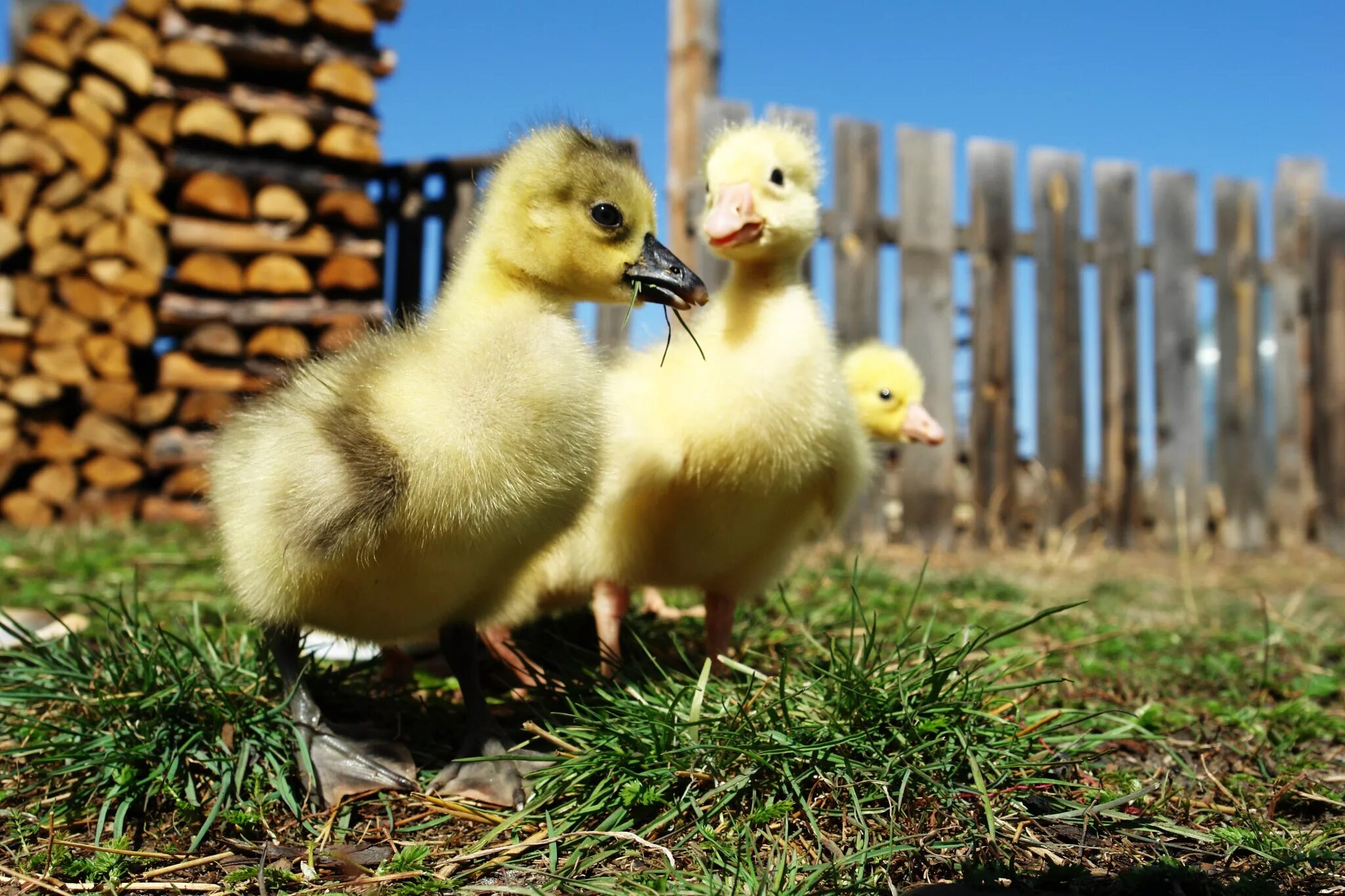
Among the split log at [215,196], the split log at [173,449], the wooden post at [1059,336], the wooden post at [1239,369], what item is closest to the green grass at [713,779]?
the wooden post at [1059,336]

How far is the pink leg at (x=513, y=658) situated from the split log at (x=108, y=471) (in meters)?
5.06

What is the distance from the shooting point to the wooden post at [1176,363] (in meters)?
6.96

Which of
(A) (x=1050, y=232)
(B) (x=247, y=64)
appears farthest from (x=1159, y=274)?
(B) (x=247, y=64)

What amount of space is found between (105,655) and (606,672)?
3.69 ft

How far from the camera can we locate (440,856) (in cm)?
173

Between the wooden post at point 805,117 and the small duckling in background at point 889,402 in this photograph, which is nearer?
the small duckling in background at point 889,402

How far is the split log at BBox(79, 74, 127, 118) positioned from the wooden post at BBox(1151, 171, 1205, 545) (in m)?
7.07

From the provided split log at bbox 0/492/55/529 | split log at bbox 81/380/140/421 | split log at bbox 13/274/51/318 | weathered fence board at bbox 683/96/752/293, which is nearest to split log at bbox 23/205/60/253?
split log at bbox 13/274/51/318

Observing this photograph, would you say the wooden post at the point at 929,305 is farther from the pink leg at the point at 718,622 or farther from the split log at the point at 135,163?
the split log at the point at 135,163

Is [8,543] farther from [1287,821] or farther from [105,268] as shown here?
[1287,821]

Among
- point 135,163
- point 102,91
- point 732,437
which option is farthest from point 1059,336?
point 102,91

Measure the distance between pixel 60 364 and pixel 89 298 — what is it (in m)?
0.47

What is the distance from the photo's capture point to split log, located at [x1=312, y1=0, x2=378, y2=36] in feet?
21.5

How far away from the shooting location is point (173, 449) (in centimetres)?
660
